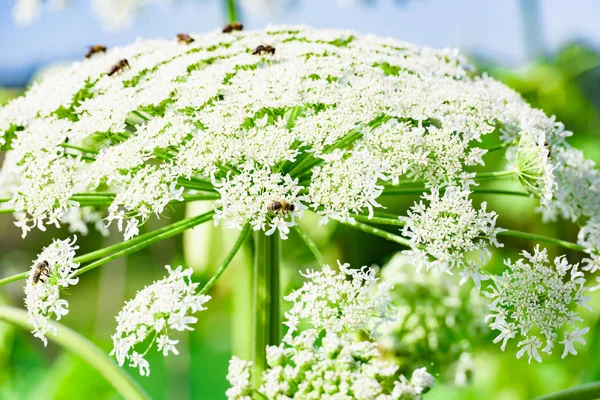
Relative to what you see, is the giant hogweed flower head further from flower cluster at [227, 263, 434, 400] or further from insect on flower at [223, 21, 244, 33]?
insect on flower at [223, 21, 244, 33]

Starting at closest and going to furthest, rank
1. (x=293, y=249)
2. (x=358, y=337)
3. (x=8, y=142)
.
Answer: (x=8, y=142), (x=358, y=337), (x=293, y=249)

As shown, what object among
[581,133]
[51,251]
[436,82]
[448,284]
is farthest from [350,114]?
[581,133]

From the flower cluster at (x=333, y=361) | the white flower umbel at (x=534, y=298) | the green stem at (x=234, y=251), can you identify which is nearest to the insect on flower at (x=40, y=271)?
the green stem at (x=234, y=251)

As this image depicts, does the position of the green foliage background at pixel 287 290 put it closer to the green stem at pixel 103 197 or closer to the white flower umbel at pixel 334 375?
the green stem at pixel 103 197

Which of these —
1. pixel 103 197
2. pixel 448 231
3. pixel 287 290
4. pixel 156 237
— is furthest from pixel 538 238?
pixel 287 290

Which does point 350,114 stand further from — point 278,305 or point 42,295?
point 42,295

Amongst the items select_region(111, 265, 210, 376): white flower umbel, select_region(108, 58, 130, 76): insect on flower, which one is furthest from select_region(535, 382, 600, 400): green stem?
select_region(108, 58, 130, 76): insect on flower

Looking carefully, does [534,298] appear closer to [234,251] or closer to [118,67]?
[234,251]
